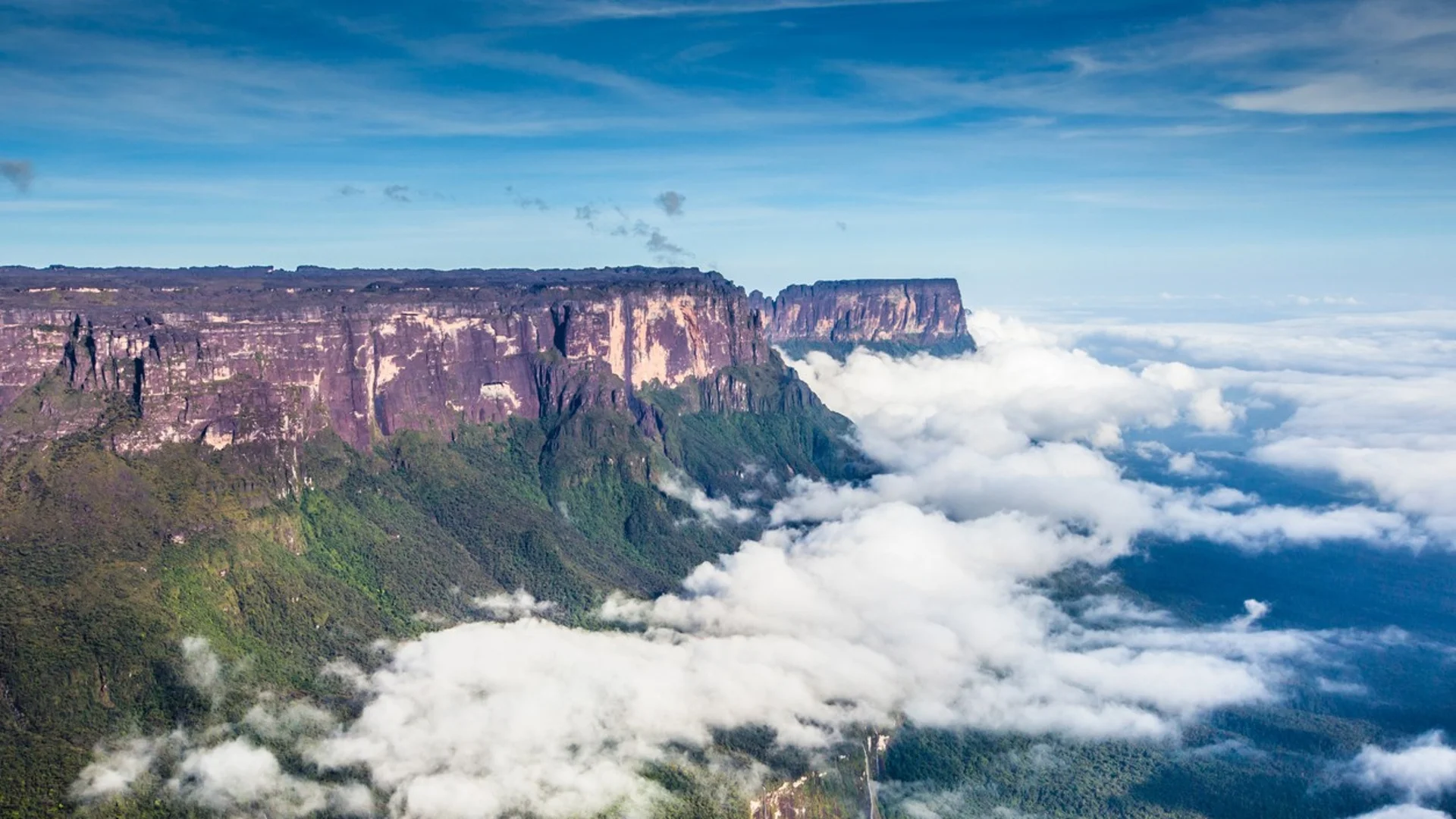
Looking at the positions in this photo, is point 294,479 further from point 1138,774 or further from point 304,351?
point 1138,774

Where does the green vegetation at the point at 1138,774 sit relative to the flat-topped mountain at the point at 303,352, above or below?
below

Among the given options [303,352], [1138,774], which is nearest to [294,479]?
[303,352]

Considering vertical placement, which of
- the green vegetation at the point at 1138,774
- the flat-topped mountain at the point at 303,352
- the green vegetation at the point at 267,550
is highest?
the flat-topped mountain at the point at 303,352

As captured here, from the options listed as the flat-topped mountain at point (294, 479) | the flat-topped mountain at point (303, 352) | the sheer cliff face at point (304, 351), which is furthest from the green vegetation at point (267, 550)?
the sheer cliff face at point (304, 351)

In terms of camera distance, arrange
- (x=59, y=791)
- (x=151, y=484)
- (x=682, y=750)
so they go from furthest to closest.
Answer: (x=151, y=484), (x=682, y=750), (x=59, y=791)

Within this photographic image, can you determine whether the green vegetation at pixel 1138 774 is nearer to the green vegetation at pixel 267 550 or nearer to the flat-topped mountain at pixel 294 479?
the green vegetation at pixel 267 550

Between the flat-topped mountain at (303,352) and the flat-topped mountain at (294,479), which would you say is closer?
the flat-topped mountain at (294,479)

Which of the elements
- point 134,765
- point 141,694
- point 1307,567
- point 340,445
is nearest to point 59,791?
point 134,765

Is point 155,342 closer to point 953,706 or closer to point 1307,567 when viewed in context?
point 953,706
